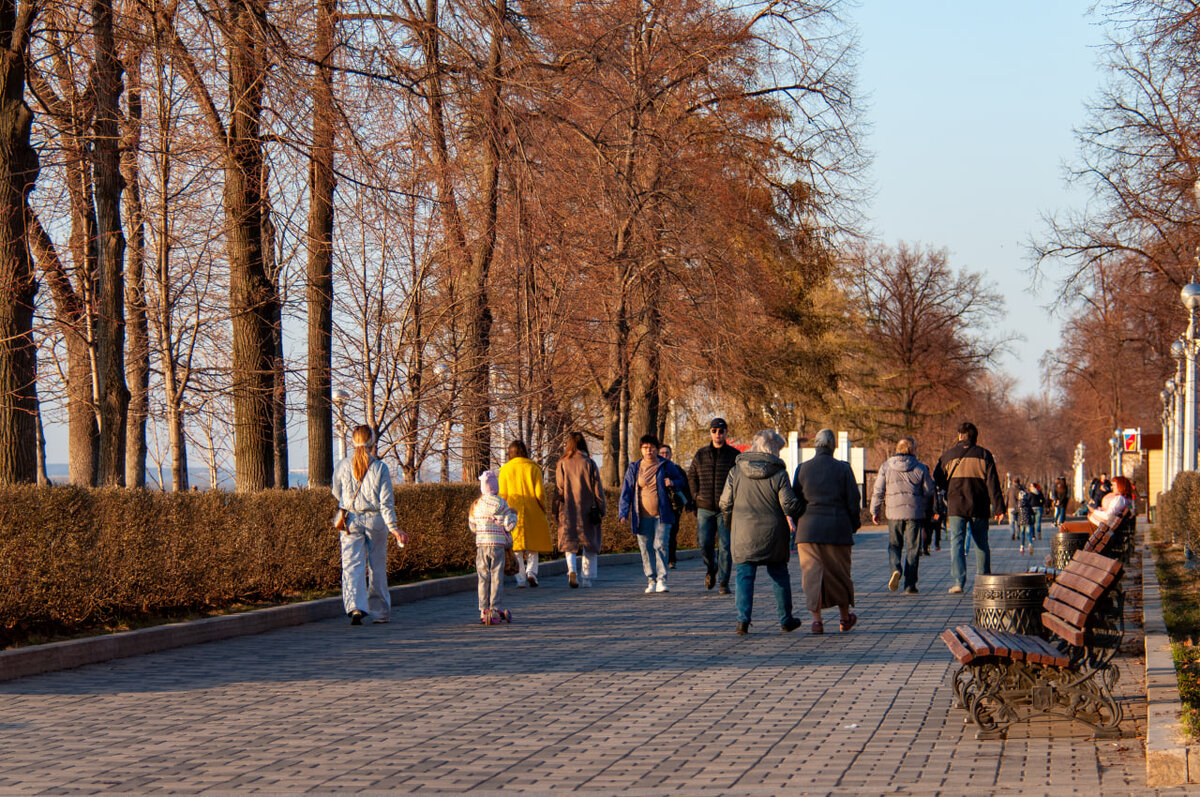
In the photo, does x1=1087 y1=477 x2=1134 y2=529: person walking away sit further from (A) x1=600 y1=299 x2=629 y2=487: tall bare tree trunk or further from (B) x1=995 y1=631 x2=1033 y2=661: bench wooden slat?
(A) x1=600 y1=299 x2=629 y2=487: tall bare tree trunk

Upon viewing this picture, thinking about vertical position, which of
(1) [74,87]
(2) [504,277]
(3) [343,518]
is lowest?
(3) [343,518]

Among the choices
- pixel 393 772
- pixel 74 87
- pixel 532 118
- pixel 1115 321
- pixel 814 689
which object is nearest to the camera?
pixel 393 772

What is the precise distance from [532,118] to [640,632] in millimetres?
5473

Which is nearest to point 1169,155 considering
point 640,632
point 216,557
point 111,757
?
point 640,632

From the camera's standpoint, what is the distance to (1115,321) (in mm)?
51812

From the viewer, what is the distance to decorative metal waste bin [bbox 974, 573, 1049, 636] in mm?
8969

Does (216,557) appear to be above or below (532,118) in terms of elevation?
below

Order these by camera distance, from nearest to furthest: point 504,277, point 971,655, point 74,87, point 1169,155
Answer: point 971,655 < point 74,87 < point 504,277 < point 1169,155

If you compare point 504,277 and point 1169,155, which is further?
point 1169,155

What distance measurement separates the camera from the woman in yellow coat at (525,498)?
1789 cm

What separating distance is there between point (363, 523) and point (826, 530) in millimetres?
4375

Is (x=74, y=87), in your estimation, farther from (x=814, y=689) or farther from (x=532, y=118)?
(x=814, y=689)

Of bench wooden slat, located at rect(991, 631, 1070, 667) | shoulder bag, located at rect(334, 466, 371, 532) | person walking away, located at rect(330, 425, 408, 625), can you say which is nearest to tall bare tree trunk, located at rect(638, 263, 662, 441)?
person walking away, located at rect(330, 425, 408, 625)

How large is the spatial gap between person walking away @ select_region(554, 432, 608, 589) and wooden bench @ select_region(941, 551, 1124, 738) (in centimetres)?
1082
